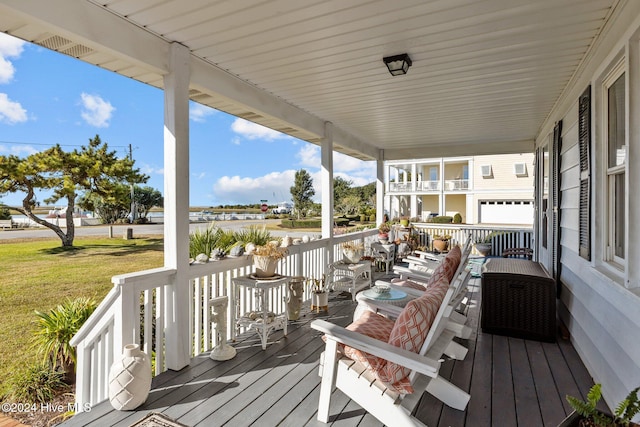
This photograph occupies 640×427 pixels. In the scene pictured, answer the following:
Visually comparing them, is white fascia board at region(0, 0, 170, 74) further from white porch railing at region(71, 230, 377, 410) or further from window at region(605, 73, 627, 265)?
window at region(605, 73, 627, 265)

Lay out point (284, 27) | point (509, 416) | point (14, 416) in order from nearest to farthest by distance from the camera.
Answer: point (509, 416) → point (284, 27) → point (14, 416)

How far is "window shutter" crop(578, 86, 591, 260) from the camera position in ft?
9.04

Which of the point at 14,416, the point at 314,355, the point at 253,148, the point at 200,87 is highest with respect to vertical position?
the point at 253,148

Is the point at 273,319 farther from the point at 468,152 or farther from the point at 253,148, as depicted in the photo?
the point at 253,148

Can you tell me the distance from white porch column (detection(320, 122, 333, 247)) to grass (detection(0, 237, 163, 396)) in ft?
18.8

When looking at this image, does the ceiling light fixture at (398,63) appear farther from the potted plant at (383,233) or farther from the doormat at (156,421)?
the potted plant at (383,233)

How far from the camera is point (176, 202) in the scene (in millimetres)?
2824

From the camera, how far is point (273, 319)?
11.3 feet

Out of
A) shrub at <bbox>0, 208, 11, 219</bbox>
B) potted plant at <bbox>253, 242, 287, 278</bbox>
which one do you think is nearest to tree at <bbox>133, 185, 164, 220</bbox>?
shrub at <bbox>0, 208, 11, 219</bbox>

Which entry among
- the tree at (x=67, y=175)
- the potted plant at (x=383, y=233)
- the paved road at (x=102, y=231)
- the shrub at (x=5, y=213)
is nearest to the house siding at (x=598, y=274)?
the potted plant at (x=383, y=233)

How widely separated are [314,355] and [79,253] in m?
9.65

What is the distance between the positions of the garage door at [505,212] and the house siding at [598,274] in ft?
54.2

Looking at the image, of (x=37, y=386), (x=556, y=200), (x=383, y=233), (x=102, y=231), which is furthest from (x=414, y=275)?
(x=102, y=231)

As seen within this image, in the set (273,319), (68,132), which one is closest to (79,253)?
(68,132)
